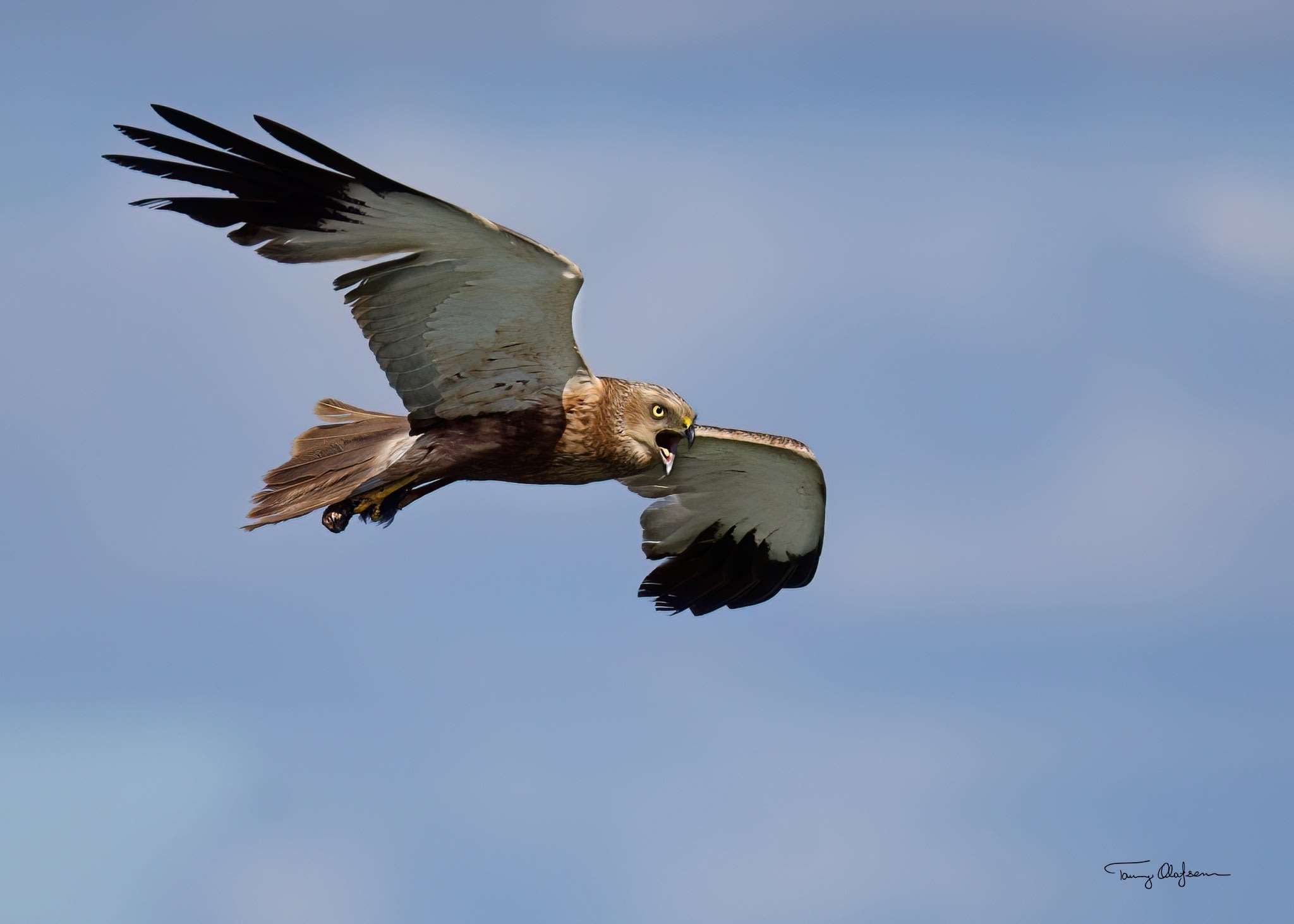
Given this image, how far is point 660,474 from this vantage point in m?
12.5

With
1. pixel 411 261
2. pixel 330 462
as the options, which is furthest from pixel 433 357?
pixel 330 462

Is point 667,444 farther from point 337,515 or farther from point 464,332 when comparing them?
point 337,515

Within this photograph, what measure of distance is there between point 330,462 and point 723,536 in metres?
3.40

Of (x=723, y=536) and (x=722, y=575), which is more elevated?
(x=723, y=536)

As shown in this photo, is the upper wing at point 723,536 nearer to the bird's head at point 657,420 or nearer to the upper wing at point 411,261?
the bird's head at point 657,420

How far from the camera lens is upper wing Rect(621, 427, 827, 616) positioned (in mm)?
12586

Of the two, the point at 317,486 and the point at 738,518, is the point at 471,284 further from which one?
the point at 738,518

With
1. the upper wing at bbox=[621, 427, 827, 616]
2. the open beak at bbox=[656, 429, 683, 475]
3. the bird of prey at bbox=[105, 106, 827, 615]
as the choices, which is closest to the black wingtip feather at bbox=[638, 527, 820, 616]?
the upper wing at bbox=[621, 427, 827, 616]

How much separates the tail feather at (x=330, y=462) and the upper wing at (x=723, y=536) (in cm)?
231

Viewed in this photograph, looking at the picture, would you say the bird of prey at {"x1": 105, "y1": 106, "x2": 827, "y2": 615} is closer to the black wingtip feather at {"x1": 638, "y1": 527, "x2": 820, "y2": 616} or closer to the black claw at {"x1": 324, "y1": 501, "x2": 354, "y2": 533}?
the black claw at {"x1": 324, "y1": 501, "x2": 354, "y2": 533}

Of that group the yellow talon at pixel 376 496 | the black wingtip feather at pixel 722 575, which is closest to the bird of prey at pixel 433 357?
the yellow talon at pixel 376 496

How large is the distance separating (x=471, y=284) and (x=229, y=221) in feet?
4.75

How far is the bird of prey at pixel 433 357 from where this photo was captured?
930 cm

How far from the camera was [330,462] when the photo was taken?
10766 mm
